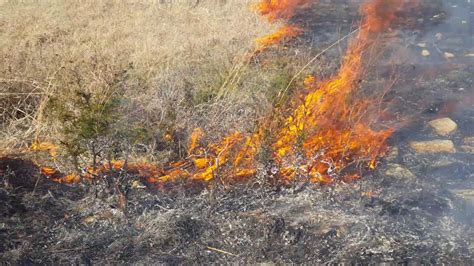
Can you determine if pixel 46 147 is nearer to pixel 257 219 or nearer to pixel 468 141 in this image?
pixel 257 219

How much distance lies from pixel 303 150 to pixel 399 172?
997 mm

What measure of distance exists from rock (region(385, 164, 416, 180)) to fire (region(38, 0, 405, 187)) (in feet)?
0.54

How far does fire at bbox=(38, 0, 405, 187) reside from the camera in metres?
4.99

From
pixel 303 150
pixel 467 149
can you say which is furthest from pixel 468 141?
pixel 303 150

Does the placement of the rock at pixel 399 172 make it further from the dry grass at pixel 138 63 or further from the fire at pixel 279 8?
the fire at pixel 279 8

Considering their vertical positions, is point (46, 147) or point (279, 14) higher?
point (46, 147)

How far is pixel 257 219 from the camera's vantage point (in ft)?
14.7

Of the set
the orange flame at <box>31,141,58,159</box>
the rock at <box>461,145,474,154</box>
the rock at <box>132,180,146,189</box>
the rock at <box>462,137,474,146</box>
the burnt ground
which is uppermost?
the orange flame at <box>31,141,58,159</box>

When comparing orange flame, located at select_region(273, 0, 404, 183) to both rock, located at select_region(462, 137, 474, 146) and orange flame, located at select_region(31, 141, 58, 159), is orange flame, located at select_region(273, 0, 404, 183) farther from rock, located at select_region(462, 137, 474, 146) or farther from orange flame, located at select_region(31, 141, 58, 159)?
orange flame, located at select_region(31, 141, 58, 159)

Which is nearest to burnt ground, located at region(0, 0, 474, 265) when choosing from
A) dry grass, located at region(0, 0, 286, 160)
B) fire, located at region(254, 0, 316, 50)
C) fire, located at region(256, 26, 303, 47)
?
dry grass, located at region(0, 0, 286, 160)

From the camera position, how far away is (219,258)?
4141 millimetres

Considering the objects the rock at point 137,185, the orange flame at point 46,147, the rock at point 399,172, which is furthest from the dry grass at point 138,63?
the rock at point 399,172

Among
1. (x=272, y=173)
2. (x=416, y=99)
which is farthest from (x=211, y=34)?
(x=272, y=173)

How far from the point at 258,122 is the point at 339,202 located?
3.95 feet
